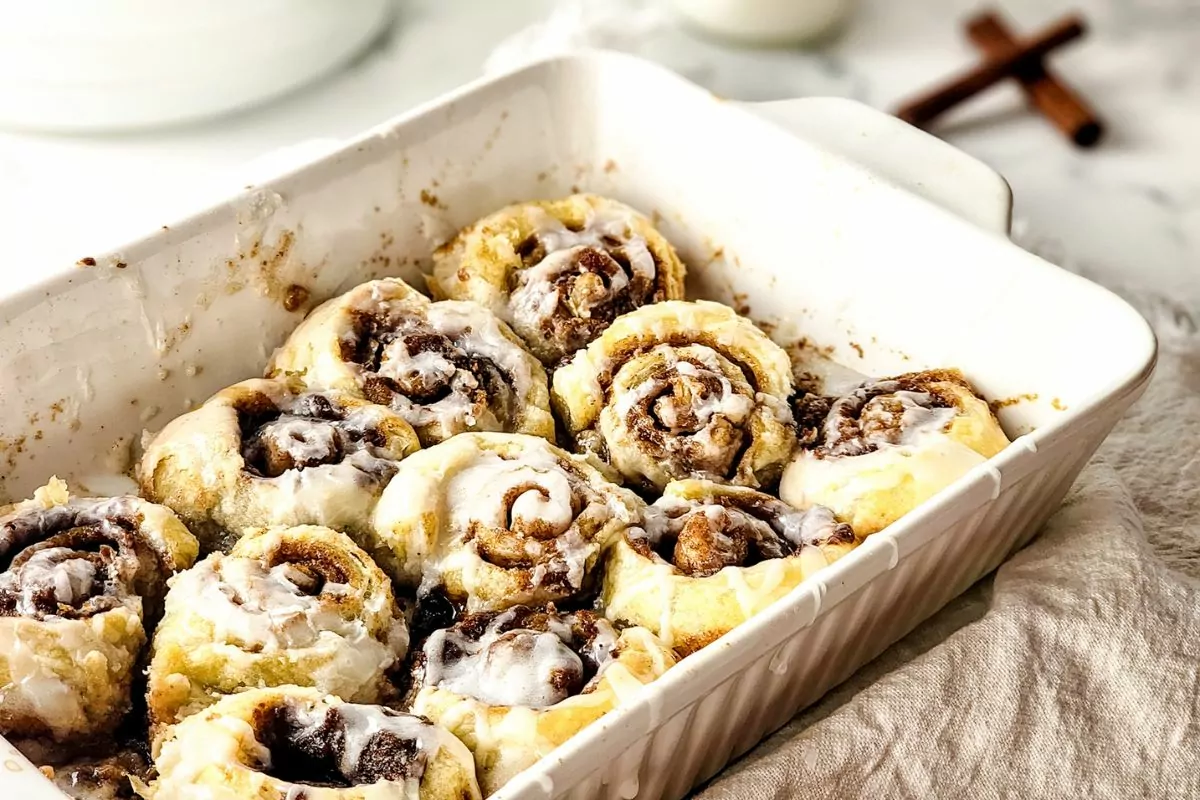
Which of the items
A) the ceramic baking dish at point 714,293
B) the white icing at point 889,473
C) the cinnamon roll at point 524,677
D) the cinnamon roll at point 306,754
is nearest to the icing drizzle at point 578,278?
the ceramic baking dish at point 714,293

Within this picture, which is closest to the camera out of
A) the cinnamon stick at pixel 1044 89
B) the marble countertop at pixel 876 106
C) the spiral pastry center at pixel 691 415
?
the spiral pastry center at pixel 691 415

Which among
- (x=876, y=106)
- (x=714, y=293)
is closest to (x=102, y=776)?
(x=714, y=293)

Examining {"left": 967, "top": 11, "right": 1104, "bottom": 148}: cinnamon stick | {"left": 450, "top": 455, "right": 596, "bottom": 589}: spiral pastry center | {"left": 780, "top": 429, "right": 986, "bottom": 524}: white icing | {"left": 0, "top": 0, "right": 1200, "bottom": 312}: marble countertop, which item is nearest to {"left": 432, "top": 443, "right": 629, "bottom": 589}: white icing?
{"left": 450, "top": 455, "right": 596, "bottom": 589}: spiral pastry center

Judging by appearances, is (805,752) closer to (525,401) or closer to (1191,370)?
(525,401)

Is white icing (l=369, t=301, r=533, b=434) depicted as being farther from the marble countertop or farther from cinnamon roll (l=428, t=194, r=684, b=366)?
the marble countertop

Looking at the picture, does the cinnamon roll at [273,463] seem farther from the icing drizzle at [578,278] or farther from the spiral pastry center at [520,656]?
the icing drizzle at [578,278]

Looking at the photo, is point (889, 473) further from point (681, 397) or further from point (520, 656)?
point (520, 656)
